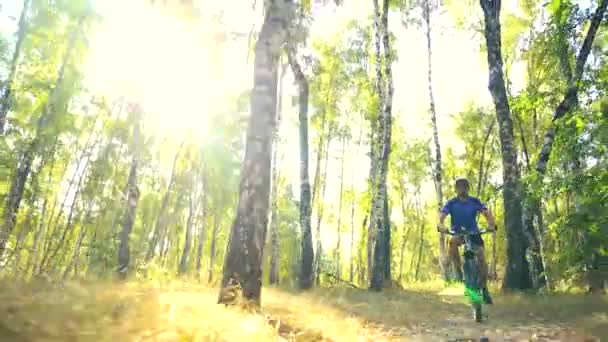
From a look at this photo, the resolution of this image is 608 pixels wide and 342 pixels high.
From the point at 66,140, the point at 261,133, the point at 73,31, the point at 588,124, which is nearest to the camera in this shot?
the point at 261,133

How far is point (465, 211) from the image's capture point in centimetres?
743

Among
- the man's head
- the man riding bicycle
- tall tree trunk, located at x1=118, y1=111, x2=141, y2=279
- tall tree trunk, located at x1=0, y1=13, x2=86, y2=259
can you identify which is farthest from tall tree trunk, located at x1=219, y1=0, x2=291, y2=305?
tall tree trunk, located at x1=0, y1=13, x2=86, y2=259

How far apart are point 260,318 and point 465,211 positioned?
4253 mm

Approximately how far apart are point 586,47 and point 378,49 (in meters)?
8.37

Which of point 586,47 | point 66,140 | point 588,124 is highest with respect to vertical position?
point 66,140

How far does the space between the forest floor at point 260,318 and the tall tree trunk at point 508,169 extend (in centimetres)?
88

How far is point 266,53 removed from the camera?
22.3 ft

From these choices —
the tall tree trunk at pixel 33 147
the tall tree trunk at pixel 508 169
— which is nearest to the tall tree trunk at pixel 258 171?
the tall tree trunk at pixel 508 169

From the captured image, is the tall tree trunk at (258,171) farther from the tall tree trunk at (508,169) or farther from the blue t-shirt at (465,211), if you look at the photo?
the tall tree trunk at (508,169)

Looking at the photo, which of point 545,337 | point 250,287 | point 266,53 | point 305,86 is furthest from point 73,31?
point 545,337

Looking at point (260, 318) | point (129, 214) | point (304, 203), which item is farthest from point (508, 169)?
point (129, 214)

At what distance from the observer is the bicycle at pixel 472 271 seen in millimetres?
7363

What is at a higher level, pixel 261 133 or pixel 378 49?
pixel 378 49

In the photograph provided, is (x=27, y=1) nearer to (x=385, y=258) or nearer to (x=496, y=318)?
(x=385, y=258)
